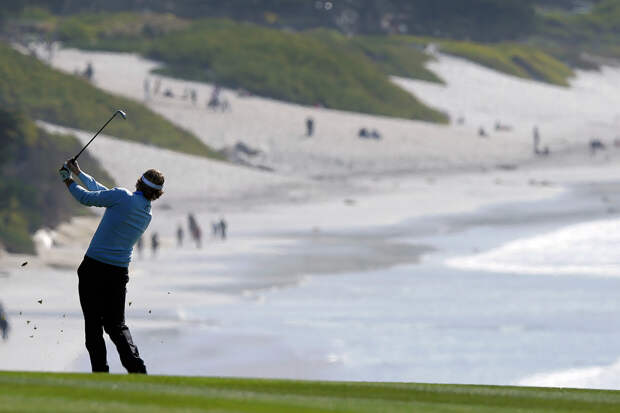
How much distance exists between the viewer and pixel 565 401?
12469 millimetres

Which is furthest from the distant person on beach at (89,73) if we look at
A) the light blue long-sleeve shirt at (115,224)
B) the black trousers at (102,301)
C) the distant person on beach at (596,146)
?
the light blue long-sleeve shirt at (115,224)

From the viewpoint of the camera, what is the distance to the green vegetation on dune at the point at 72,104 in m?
81.7

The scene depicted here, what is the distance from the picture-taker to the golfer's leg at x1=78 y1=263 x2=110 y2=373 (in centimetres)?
1225

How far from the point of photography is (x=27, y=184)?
5419 centimetres

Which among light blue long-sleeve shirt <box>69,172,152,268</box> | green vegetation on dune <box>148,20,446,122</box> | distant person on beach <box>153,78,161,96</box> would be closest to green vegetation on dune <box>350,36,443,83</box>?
green vegetation on dune <box>148,20,446,122</box>

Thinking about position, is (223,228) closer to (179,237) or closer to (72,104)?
(179,237)

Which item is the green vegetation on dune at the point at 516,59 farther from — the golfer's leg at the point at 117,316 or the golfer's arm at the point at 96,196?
the golfer's arm at the point at 96,196

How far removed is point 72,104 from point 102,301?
72.3 m

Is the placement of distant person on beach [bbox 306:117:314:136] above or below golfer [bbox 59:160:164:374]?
below

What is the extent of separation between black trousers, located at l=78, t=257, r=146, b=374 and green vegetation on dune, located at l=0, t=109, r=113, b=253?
33.6 meters

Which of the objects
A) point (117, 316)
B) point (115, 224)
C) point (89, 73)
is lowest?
point (89, 73)

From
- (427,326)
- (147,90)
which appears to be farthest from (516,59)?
(427,326)

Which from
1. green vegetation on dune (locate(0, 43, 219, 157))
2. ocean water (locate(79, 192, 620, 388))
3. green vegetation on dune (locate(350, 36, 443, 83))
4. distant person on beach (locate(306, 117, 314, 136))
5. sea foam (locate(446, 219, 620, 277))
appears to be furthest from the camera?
green vegetation on dune (locate(350, 36, 443, 83))

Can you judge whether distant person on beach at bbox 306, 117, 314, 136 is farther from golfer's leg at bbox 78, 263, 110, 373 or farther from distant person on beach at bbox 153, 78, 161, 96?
golfer's leg at bbox 78, 263, 110, 373
